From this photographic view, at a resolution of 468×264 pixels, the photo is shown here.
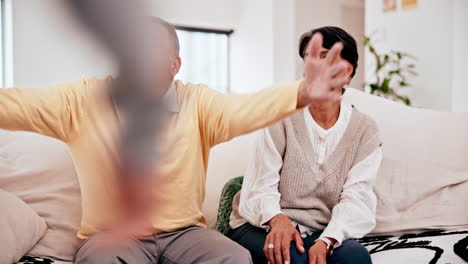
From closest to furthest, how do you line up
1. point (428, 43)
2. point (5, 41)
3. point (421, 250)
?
point (5, 41) → point (421, 250) → point (428, 43)

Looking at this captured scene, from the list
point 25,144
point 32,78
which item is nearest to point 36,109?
point 32,78

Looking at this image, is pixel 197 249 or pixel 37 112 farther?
pixel 197 249

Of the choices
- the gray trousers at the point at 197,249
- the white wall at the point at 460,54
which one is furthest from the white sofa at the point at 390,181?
the white wall at the point at 460,54

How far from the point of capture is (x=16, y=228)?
3.78 ft

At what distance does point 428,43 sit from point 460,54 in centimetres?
36

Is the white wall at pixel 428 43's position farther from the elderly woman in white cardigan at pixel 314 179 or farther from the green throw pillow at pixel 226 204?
the green throw pillow at pixel 226 204

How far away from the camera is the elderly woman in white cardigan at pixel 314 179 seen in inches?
49.3

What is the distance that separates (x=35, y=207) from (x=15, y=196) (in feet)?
0.30

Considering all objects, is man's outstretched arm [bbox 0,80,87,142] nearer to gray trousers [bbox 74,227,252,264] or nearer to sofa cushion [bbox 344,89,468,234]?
gray trousers [bbox 74,227,252,264]

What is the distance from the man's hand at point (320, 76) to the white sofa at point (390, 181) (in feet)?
3.07

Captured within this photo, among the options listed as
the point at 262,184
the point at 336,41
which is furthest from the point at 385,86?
the point at 262,184

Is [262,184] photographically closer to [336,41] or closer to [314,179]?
[314,179]

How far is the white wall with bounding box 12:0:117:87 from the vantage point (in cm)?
19

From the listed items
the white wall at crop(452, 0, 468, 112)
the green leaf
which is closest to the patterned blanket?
the white wall at crop(452, 0, 468, 112)
